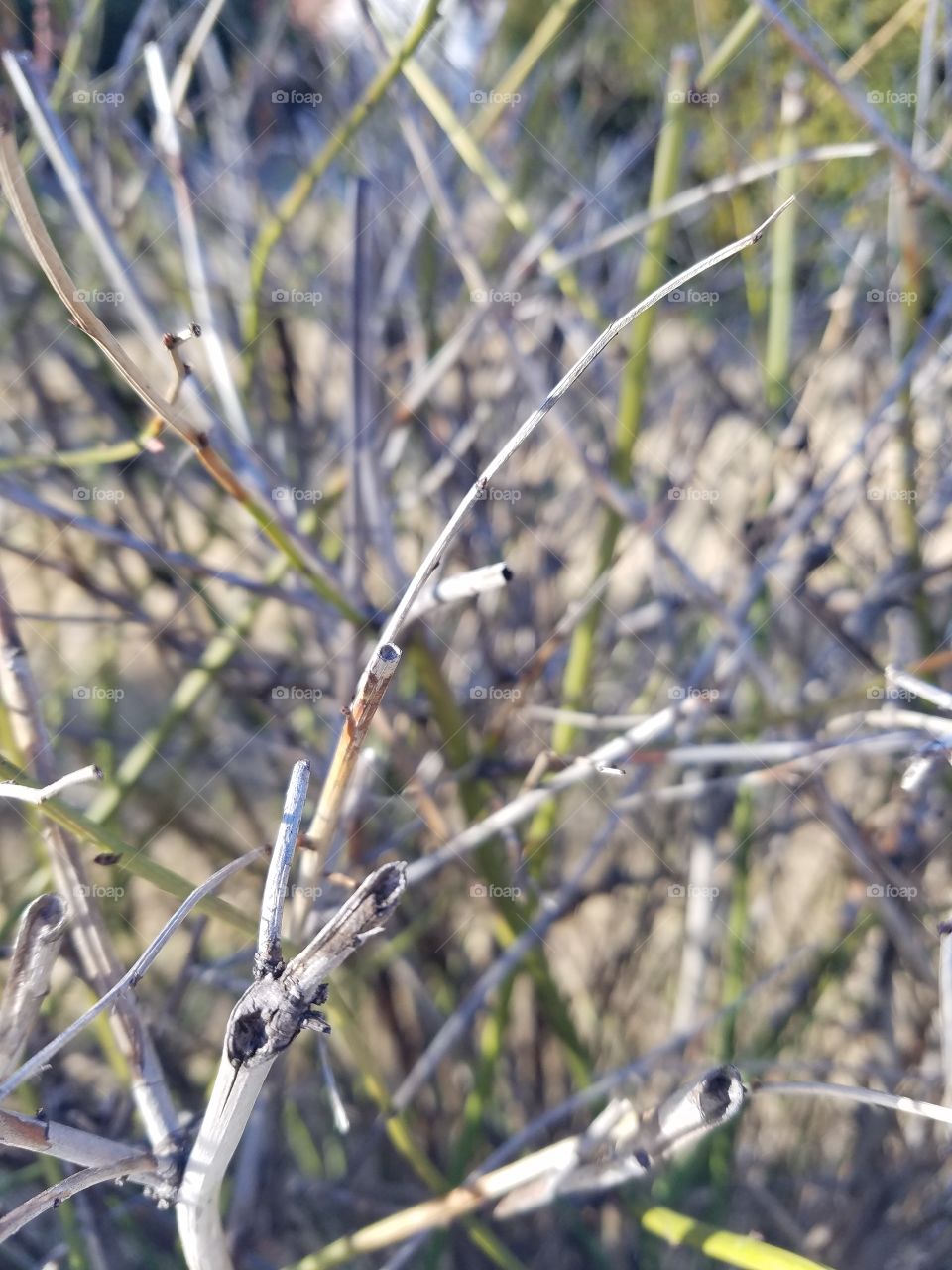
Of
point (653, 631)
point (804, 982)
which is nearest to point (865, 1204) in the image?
point (804, 982)

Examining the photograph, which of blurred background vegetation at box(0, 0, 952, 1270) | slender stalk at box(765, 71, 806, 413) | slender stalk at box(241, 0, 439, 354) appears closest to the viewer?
slender stalk at box(241, 0, 439, 354)

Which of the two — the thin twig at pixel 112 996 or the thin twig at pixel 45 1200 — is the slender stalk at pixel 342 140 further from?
the thin twig at pixel 45 1200

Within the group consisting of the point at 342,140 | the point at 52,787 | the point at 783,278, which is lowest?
the point at 52,787

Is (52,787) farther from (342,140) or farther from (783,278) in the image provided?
(783,278)

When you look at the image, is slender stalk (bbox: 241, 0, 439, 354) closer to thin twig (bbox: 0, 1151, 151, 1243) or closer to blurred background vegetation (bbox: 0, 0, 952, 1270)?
blurred background vegetation (bbox: 0, 0, 952, 1270)

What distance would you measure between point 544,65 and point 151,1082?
112 centimetres

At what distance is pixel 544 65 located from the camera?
1.20 metres

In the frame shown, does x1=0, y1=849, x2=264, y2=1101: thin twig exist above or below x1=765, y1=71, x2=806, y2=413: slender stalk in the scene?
below

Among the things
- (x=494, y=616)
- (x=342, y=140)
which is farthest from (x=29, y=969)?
(x=494, y=616)

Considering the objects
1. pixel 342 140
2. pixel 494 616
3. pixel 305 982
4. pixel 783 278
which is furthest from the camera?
pixel 494 616

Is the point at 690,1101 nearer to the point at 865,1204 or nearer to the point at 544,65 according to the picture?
the point at 865,1204

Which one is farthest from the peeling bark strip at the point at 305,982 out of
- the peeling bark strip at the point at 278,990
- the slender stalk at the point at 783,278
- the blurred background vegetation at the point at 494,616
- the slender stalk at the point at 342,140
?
the slender stalk at the point at 783,278

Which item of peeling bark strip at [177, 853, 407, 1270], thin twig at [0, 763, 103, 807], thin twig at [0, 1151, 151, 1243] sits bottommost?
thin twig at [0, 1151, 151, 1243]

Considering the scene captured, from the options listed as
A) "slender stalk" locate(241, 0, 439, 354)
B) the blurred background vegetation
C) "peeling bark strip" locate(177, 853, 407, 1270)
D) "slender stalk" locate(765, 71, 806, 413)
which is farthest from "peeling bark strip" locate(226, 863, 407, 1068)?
"slender stalk" locate(765, 71, 806, 413)
